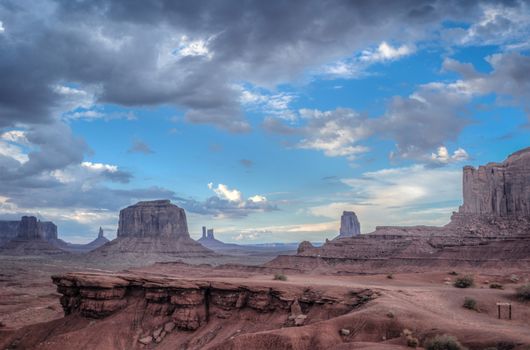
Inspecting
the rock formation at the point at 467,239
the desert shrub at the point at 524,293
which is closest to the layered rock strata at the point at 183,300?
the desert shrub at the point at 524,293

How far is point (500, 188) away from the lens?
115 m

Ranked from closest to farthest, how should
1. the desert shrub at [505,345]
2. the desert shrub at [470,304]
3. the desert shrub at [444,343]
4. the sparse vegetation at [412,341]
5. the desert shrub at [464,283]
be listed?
1. the desert shrub at [505,345]
2. the desert shrub at [444,343]
3. the sparse vegetation at [412,341]
4. the desert shrub at [470,304]
5. the desert shrub at [464,283]

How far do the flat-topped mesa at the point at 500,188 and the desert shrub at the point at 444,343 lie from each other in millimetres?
92612

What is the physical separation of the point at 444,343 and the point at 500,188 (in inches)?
3990

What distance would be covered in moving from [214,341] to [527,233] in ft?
217

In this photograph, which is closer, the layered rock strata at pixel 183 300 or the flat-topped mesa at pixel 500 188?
the layered rock strata at pixel 183 300

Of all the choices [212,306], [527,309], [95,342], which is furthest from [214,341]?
[527,309]

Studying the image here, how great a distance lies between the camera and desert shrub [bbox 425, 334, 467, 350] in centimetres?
2363

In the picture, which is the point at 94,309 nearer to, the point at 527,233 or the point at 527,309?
the point at 527,309

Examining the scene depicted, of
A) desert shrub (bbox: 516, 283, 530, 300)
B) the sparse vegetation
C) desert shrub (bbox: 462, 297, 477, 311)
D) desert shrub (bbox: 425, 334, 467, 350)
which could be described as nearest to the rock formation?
desert shrub (bbox: 516, 283, 530, 300)

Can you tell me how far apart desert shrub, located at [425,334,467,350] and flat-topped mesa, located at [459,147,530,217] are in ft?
304

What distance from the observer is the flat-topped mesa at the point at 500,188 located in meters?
110

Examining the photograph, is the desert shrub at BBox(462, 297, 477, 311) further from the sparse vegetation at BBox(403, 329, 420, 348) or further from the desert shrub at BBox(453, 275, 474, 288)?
the desert shrub at BBox(453, 275, 474, 288)

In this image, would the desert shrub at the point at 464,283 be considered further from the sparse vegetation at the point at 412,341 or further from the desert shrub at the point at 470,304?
the sparse vegetation at the point at 412,341
